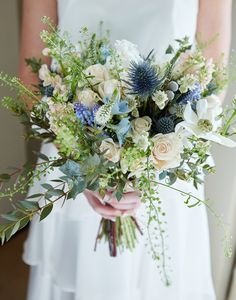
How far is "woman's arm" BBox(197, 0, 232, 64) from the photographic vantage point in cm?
88

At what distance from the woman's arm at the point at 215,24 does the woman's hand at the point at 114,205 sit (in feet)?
1.45

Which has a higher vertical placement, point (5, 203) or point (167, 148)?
point (5, 203)

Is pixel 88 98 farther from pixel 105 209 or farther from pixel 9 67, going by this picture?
pixel 9 67

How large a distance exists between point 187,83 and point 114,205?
343mm

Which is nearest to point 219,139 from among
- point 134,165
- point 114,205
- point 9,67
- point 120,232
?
point 134,165

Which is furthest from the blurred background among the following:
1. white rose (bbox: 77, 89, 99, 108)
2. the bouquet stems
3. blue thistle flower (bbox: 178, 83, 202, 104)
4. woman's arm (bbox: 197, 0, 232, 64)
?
white rose (bbox: 77, 89, 99, 108)

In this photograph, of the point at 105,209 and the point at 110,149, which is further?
the point at 105,209

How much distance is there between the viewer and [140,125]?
56 centimetres

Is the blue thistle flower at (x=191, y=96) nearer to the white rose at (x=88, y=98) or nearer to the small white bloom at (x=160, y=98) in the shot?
the small white bloom at (x=160, y=98)

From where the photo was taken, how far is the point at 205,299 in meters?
1.07

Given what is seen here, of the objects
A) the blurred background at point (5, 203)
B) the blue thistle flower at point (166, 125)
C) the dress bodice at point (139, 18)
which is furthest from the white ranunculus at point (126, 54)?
the blurred background at point (5, 203)

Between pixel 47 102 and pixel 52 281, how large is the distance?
0.70 m

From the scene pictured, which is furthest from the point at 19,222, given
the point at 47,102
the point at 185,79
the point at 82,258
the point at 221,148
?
the point at 221,148

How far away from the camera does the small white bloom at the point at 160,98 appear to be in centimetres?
54
